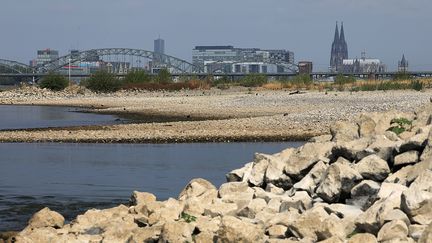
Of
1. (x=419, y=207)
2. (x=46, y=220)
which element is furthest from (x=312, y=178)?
(x=46, y=220)

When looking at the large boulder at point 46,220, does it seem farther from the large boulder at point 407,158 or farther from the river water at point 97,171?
the large boulder at point 407,158

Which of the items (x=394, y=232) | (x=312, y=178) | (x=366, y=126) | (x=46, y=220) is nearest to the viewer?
(x=394, y=232)

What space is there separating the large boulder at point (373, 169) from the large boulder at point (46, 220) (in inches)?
210

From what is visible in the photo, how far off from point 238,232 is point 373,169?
286 centimetres

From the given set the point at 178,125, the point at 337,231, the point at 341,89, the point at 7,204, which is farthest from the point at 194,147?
the point at 341,89

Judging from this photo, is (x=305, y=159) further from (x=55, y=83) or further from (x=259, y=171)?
(x=55, y=83)

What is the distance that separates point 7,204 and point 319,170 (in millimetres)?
9108

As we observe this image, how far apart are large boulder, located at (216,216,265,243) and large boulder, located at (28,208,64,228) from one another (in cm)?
451

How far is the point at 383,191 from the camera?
39.3ft

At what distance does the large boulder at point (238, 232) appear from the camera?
11.2 metres

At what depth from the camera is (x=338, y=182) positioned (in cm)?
1301

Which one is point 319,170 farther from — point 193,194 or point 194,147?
point 194,147

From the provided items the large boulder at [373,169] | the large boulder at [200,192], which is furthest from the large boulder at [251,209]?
the large boulder at [373,169]

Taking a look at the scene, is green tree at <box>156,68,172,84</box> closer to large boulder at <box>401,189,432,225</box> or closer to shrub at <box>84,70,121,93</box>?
shrub at <box>84,70,121,93</box>
